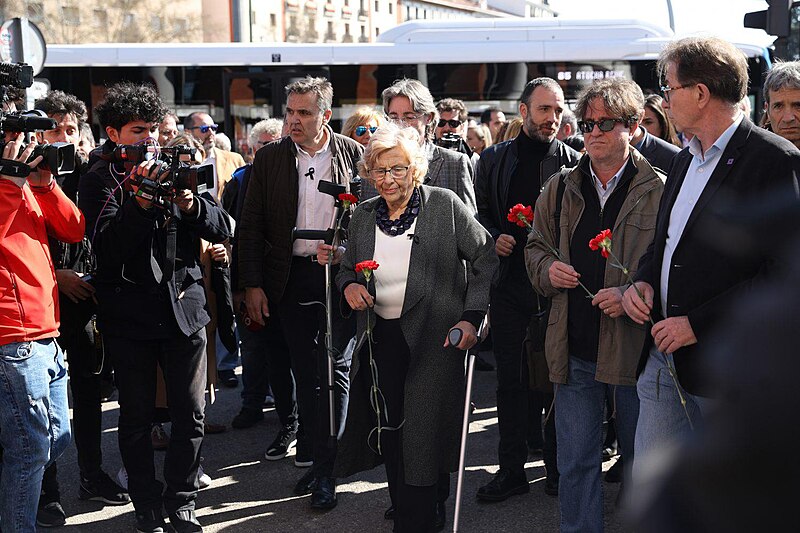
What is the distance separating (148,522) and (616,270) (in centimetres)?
264

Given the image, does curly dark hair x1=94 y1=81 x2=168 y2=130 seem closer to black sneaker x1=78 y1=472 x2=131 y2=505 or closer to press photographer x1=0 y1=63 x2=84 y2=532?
press photographer x1=0 y1=63 x2=84 y2=532

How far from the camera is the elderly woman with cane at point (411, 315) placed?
4344 mm

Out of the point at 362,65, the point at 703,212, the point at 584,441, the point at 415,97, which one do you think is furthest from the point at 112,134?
the point at 362,65

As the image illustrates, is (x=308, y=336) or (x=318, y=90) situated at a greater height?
(x=318, y=90)

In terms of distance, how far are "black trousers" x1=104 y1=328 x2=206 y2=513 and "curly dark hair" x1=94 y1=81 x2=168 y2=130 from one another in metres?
1.09

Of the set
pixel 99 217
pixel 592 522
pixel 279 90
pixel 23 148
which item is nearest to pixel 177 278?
pixel 99 217

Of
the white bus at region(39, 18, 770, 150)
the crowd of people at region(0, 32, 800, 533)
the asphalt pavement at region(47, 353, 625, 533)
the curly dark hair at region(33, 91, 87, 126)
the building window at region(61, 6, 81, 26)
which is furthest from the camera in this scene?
the building window at region(61, 6, 81, 26)

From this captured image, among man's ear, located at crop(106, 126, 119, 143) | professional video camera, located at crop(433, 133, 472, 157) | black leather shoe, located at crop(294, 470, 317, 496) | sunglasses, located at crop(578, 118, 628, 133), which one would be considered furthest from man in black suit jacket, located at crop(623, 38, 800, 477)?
professional video camera, located at crop(433, 133, 472, 157)

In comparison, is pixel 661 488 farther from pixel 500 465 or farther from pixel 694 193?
pixel 500 465

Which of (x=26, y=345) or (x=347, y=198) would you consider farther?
(x=347, y=198)

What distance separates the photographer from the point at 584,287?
402cm

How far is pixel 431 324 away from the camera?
14.4 ft

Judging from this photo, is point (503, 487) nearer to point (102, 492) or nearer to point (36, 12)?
point (102, 492)

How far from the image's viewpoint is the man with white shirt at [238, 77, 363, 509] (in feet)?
18.3
